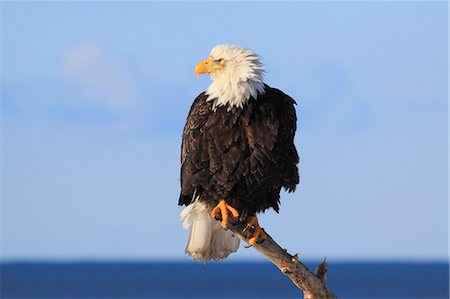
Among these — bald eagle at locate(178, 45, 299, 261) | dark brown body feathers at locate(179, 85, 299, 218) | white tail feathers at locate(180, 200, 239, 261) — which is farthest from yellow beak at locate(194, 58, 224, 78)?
white tail feathers at locate(180, 200, 239, 261)

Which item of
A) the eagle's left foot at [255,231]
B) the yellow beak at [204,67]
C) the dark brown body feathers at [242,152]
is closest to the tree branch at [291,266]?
the eagle's left foot at [255,231]

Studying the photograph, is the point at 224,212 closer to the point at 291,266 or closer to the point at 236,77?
the point at 291,266

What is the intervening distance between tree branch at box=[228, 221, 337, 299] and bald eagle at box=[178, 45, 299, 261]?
6cm

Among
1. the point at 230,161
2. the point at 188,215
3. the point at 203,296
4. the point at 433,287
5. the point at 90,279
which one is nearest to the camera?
the point at 230,161

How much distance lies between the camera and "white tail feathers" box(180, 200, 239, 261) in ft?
24.4

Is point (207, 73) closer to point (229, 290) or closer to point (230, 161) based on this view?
point (230, 161)

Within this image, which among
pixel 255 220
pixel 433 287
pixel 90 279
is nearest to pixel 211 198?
pixel 255 220

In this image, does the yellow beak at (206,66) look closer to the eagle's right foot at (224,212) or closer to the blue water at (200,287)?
the eagle's right foot at (224,212)

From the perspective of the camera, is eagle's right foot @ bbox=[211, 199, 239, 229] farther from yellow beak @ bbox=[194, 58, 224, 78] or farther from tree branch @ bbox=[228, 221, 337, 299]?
A: yellow beak @ bbox=[194, 58, 224, 78]

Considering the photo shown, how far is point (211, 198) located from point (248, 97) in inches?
27.7

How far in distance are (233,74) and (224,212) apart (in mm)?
884

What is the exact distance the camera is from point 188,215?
292 inches

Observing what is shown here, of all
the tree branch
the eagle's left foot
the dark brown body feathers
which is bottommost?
the tree branch

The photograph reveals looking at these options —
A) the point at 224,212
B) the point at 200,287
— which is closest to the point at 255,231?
the point at 224,212
